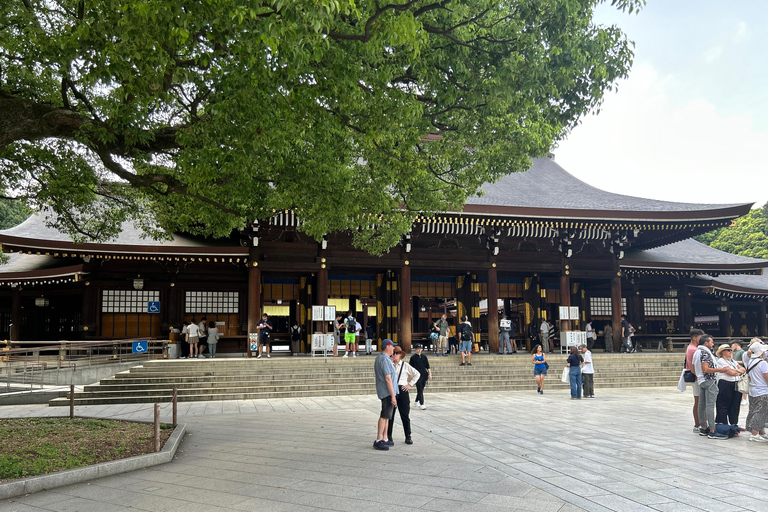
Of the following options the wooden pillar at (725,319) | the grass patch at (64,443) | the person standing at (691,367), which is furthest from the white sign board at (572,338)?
the grass patch at (64,443)

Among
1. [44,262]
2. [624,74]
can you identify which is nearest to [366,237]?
[624,74]

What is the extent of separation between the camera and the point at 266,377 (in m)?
15.0

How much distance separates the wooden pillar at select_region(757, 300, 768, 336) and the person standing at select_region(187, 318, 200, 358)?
26.2m

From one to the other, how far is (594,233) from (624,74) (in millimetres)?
13031

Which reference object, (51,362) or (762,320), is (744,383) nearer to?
(51,362)

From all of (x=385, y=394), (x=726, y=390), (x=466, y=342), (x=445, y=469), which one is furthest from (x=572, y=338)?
(x=445, y=469)

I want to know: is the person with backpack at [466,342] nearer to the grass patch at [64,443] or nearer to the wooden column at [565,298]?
the wooden column at [565,298]

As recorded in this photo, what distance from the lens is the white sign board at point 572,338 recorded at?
775 inches

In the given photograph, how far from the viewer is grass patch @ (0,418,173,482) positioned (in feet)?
20.1

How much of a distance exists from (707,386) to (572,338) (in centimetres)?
1128

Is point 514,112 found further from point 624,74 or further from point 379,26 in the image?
point 379,26

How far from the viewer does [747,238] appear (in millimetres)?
41844

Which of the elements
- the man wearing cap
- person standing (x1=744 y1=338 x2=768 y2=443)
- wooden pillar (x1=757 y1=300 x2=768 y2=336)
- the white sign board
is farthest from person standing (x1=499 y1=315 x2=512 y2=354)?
wooden pillar (x1=757 y1=300 x2=768 y2=336)

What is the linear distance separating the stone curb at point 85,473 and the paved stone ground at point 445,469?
129 mm
